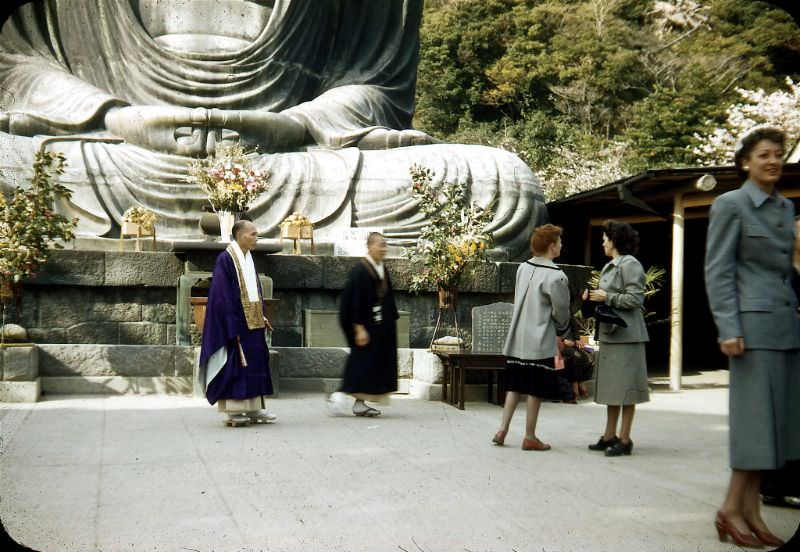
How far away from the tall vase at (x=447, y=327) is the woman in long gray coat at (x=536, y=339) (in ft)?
8.30

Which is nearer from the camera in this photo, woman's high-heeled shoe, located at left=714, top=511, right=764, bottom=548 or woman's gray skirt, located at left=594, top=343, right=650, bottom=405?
woman's high-heeled shoe, located at left=714, top=511, right=764, bottom=548

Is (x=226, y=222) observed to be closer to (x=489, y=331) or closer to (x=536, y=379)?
(x=489, y=331)

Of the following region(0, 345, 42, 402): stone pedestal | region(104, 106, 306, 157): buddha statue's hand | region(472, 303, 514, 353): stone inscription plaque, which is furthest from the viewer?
region(104, 106, 306, 157): buddha statue's hand

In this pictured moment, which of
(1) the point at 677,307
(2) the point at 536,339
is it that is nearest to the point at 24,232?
(2) the point at 536,339

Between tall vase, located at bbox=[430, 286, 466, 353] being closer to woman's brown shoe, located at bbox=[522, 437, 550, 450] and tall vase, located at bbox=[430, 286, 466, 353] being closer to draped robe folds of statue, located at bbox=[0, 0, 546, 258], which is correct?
draped robe folds of statue, located at bbox=[0, 0, 546, 258]

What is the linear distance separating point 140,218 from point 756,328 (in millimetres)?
7341

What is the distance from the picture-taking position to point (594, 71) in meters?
27.0

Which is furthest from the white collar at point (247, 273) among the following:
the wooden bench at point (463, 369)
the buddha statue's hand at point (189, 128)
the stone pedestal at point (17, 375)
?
the buddha statue's hand at point (189, 128)

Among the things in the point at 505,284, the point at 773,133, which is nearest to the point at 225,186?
the point at 505,284

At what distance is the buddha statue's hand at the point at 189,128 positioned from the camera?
1123 centimetres

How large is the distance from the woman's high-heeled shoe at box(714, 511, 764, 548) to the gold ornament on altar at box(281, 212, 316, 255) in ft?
22.7

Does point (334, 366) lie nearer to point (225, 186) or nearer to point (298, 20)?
point (225, 186)

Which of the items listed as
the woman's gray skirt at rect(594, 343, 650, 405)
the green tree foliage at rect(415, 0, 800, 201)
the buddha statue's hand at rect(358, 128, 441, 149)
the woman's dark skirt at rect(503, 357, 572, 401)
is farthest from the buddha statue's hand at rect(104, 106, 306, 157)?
the green tree foliage at rect(415, 0, 800, 201)

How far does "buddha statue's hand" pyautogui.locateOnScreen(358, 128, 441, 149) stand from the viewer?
11.9m
